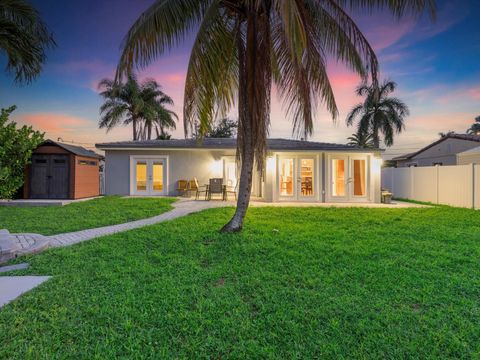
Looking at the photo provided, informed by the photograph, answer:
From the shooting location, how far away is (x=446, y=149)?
77.0 feet

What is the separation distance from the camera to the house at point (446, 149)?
21.8m

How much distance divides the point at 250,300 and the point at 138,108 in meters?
23.8

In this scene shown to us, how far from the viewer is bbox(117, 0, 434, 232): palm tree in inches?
197

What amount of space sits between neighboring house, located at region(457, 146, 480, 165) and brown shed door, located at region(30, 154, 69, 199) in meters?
24.1

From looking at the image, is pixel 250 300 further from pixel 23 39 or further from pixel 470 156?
pixel 470 156

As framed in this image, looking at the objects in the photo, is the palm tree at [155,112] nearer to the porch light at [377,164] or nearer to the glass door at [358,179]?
the glass door at [358,179]

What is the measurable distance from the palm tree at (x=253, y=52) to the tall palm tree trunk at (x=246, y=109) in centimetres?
2

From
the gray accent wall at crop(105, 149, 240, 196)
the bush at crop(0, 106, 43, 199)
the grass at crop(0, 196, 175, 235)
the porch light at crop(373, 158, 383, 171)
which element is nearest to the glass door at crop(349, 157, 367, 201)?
the porch light at crop(373, 158, 383, 171)

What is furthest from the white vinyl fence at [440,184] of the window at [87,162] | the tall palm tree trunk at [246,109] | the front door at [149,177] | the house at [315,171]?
the window at [87,162]

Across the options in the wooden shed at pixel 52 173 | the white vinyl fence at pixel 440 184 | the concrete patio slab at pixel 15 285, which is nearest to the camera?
the concrete patio slab at pixel 15 285

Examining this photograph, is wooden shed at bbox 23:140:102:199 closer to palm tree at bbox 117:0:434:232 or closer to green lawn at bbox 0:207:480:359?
green lawn at bbox 0:207:480:359

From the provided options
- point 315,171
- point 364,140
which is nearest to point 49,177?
point 315,171

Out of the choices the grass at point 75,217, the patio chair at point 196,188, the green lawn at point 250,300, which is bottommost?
the green lawn at point 250,300

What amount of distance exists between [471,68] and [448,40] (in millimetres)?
2936
